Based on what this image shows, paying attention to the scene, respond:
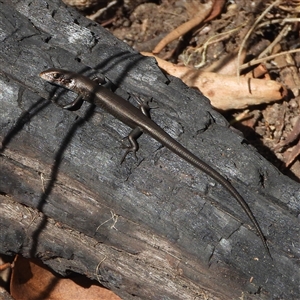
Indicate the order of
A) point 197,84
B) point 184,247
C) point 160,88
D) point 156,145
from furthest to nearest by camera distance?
point 197,84 < point 160,88 < point 156,145 < point 184,247

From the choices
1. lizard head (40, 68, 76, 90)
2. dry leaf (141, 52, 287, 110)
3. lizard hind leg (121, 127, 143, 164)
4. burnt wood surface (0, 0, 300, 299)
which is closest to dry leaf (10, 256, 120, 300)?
burnt wood surface (0, 0, 300, 299)

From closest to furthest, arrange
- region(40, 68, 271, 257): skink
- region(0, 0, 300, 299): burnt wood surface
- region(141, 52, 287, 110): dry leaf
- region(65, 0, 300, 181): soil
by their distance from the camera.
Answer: region(0, 0, 300, 299): burnt wood surface
region(40, 68, 271, 257): skink
region(141, 52, 287, 110): dry leaf
region(65, 0, 300, 181): soil

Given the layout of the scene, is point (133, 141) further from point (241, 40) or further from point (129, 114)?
point (241, 40)

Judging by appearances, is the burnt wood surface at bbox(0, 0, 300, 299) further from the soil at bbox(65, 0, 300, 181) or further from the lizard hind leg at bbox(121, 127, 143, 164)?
the soil at bbox(65, 0, 300, 181)

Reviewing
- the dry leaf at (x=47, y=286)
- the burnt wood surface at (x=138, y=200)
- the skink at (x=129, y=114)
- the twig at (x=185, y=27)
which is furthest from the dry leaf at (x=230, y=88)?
the dry leaf at (x=47, y=286)

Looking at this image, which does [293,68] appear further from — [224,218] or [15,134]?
[15,134]

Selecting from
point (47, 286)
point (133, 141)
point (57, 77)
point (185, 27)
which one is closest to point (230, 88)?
point (185, 27)

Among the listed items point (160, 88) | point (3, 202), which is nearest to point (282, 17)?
point (160, 88)
